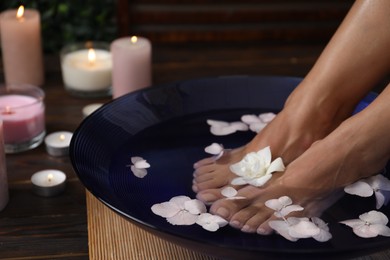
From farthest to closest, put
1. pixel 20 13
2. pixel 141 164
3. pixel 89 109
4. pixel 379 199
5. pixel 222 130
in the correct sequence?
1. pixel 20 13
2. pixel 89 109
3. pixel 222 130
4. pixel 141 164
5. pixel 379 199

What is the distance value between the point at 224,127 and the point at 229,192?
231 millimetres

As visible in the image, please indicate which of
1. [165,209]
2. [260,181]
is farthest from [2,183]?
[260,181]

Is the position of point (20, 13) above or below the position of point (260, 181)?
above

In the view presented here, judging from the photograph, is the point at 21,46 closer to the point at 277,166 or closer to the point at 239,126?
the point at 239,126

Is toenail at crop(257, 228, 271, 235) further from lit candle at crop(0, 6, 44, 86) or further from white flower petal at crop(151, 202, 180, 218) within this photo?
lit candle at crop(0, 6, 44, 86)

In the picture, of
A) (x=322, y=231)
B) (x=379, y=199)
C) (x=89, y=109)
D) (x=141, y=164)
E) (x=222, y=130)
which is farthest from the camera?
(x=89, y=109)

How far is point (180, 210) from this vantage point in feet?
3.06

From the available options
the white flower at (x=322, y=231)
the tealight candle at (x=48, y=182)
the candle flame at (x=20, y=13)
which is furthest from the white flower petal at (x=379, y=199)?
the candle flame at (x=20, y=13)

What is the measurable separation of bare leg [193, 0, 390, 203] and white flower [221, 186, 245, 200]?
0.05ft

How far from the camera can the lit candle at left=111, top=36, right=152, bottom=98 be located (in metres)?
1.44

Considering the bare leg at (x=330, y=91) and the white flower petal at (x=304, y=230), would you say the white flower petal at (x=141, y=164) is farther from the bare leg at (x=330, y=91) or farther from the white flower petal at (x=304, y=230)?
the white flower petal at (x=304, y=230)

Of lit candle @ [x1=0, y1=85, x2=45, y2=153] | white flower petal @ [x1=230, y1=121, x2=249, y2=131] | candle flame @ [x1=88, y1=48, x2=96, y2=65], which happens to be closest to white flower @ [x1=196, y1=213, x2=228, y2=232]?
white flower petal @ [x1=230, y1=121, x2=249, y2=131]

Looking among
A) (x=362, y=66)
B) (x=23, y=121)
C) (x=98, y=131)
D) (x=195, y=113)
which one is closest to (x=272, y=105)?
(x=195, y=113)

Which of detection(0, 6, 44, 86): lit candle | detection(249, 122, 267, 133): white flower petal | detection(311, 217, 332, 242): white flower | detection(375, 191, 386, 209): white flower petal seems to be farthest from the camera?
detection(0, 6, 44, 86): lit candle
